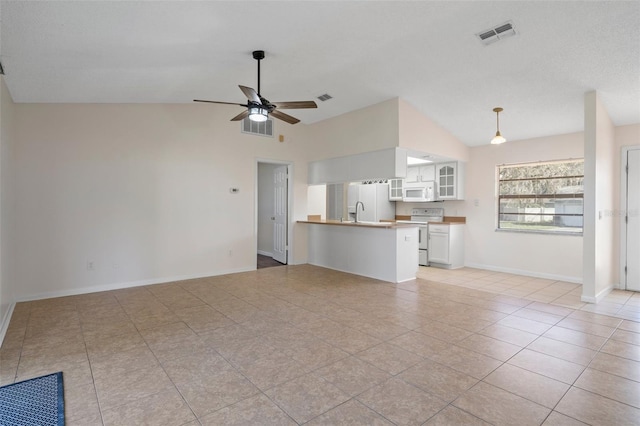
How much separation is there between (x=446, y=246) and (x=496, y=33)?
13.3ft

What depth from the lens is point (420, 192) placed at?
23.0ft

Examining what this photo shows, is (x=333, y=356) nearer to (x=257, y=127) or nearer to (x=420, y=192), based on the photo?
(x=257, y=127)

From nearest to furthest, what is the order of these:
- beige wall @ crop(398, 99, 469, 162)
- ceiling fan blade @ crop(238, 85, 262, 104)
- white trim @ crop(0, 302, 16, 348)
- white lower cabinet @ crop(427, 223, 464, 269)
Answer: white trim @ crop(0, 302, 16, 348) → ceiling fan blade @ crop(238, 85, 262, 104) → beige wall @ crop(398, 99, 469, 162) → white lower cabinet @ crop(427, 223, 464, 269)

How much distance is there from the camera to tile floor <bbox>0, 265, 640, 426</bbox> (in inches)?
80.3

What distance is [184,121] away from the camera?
5.52 meters

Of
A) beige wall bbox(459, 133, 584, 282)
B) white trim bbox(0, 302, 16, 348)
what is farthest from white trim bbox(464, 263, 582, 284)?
white trim bbox(0, 302, 16, 348)

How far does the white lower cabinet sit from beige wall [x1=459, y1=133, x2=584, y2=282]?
0.20 meters

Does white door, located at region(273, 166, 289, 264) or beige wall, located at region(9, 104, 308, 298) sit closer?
beige wall, located at region(9, 104, 308, 298)

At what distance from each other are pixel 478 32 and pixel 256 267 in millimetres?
5076

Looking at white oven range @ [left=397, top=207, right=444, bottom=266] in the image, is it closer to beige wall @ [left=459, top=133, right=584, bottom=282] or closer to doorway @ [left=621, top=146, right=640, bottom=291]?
beige wall @ [left=459, top=133, right=584, bottom=282]

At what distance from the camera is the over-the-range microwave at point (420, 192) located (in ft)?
22.5

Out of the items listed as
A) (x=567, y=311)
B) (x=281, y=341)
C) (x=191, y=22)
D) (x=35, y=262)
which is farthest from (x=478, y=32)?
(x=35, y=262)

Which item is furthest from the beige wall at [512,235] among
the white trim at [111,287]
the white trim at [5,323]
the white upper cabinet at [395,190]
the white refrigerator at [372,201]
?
the white trim at [5,323]

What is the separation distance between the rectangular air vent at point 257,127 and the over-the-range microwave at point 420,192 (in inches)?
123
